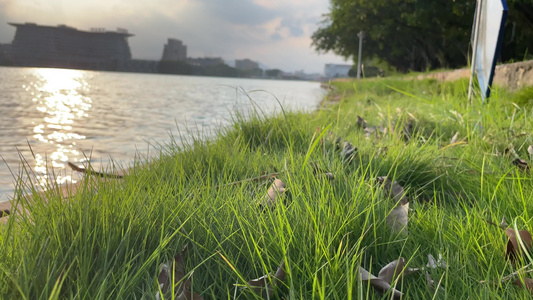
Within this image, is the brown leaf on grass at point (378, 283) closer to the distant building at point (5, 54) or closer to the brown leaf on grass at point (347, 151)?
the brown leaf on grass at point (347, 151)

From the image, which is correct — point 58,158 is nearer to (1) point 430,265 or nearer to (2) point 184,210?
(2) point 184,210

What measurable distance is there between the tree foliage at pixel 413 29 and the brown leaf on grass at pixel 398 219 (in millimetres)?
12734

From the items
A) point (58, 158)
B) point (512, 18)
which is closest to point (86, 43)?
point (512, 18)

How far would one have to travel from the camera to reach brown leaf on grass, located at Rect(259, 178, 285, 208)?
51.8 inches

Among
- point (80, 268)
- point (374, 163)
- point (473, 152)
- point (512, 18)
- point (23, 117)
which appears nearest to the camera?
point (80, 268)

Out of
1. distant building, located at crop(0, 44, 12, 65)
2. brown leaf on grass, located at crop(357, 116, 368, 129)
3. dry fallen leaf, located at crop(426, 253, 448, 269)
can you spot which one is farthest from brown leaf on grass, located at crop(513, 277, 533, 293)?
distant building, located at crop(0, 44, 12, 65)

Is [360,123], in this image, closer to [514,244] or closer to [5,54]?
[514,244]

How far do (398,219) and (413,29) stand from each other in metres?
25.8

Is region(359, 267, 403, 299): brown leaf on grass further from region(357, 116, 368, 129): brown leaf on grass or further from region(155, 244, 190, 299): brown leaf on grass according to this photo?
region(357, 116, 368, 129): brown leaf on grass

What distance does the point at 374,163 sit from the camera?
197cm

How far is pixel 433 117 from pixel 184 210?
3.15 metres

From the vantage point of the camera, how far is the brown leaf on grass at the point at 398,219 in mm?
1239

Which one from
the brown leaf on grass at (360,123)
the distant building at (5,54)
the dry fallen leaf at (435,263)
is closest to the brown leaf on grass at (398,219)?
the dry fallen leaf at (435,263)

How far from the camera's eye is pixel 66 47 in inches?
3140
